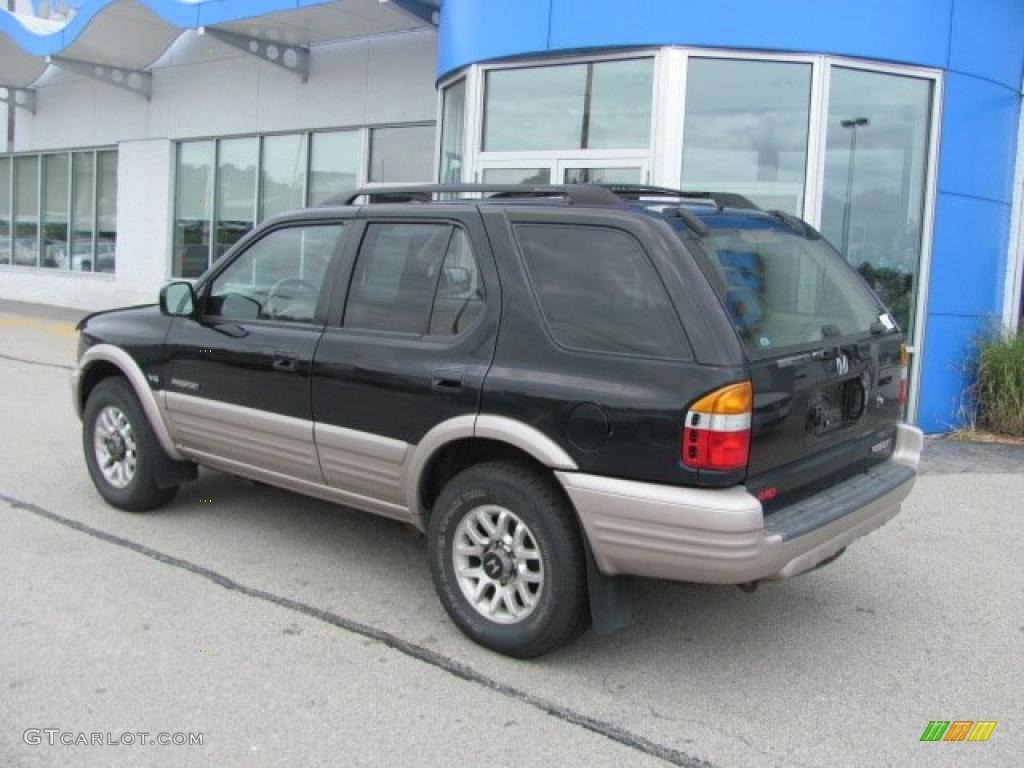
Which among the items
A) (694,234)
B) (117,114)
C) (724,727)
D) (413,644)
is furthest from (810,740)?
(117,114)

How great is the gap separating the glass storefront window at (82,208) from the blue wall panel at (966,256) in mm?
14780

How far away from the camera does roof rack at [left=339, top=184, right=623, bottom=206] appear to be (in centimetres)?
389

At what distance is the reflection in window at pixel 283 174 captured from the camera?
558 inches

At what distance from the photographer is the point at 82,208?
18266 millimetres

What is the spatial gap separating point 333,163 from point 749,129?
6968 millimetres

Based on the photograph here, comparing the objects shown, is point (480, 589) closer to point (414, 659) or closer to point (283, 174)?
point (414, 659)

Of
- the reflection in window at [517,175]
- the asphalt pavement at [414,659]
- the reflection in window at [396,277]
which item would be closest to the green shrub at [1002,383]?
the asphalt pavement at [414,659]

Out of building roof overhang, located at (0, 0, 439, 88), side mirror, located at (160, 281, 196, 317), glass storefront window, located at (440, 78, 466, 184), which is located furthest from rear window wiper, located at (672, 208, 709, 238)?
building roof overhang, located at (0, 0, 439, 88)

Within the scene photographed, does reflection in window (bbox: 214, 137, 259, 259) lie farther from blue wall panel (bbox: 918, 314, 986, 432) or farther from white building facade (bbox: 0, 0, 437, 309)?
blue wall panel (bbox: 918, 314, 986, 432)

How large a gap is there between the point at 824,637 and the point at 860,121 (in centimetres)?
571

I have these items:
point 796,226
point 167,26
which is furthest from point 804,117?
point 167,26

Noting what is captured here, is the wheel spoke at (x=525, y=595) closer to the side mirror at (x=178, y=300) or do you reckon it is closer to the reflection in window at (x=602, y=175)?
the side mirror at (x=178, y=300)

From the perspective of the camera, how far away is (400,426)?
13.5ft

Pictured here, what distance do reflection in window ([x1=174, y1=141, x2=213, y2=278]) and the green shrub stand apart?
36.8 ft
